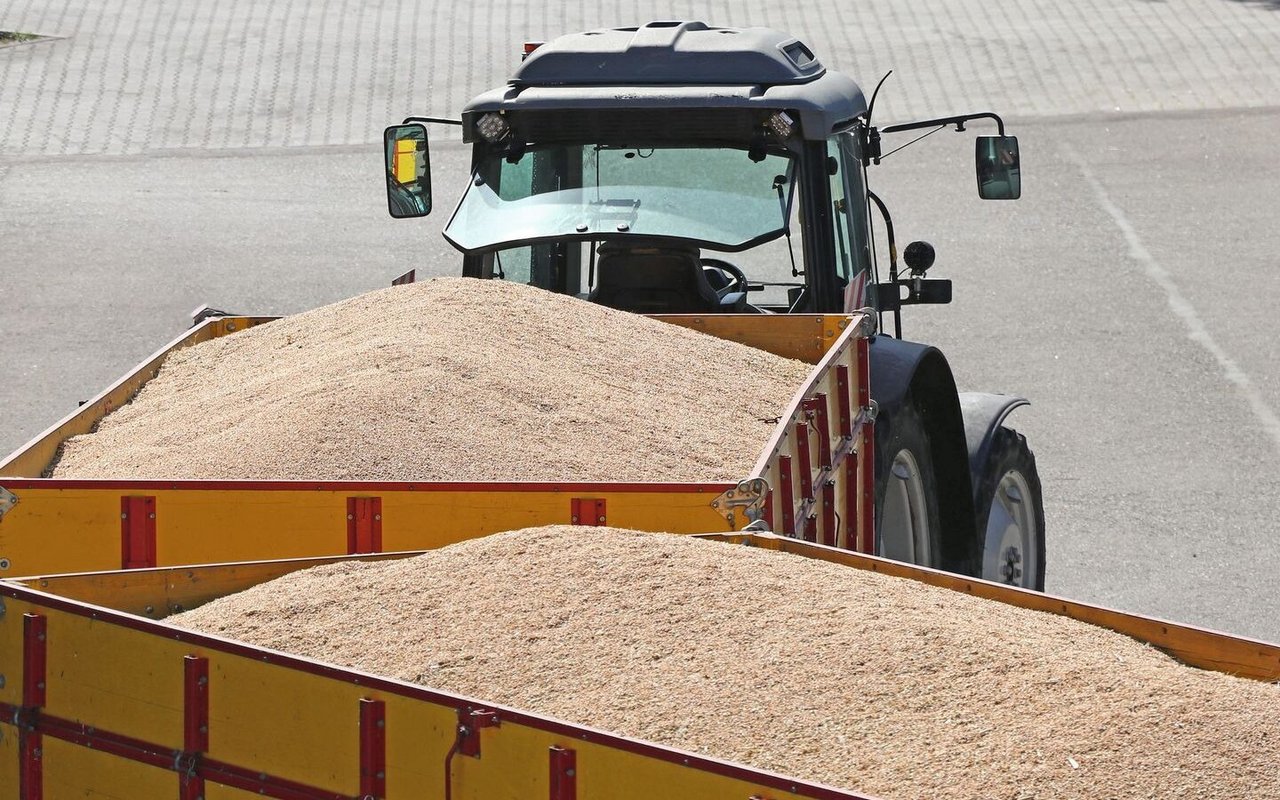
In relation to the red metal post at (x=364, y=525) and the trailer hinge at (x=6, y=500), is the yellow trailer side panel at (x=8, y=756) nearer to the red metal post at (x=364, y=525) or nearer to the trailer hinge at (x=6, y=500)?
the trailer hinge at (x=6, y=500)

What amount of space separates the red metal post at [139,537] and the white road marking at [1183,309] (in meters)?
8.69

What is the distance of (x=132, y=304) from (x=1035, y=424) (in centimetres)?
783

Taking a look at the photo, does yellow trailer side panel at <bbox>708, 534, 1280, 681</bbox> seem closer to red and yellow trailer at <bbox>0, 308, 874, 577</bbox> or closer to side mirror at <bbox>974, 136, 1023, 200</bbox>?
red and yellow trailer at <bbox>0, 308, 874, 577</bbox>

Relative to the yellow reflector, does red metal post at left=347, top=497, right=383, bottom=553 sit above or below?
below

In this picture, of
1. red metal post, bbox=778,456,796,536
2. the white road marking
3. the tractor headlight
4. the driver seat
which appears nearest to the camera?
red metal post, bbox=778,456,796,536

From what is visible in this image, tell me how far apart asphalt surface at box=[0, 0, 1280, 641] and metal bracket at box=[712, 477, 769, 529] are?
4511 mm

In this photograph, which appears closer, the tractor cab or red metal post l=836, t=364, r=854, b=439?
red metal post l=836, t=364, r=854, b=439

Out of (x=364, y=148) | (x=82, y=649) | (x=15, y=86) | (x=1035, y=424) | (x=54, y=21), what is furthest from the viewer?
(x=54, y=21)

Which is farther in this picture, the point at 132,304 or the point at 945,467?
the point at 132,304

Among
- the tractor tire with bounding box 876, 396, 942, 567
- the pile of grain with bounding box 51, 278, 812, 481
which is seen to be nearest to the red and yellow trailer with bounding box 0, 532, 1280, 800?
the pile of grain with bounding box 51, 278, 812, 481

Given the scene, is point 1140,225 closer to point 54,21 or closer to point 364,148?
point 364,148

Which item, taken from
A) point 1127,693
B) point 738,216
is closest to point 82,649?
point 1127,693

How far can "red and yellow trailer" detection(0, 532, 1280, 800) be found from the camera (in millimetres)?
3303

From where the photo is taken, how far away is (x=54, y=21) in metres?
22.0
